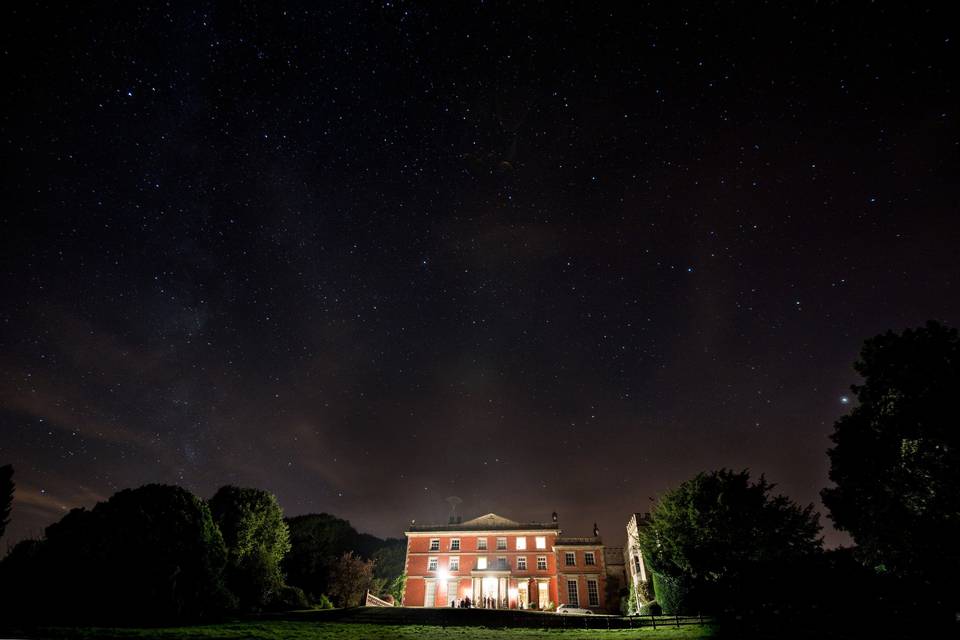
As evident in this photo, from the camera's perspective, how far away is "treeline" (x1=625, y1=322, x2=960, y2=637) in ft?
57.1

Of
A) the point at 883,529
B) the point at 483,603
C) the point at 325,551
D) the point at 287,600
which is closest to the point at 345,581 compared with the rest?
the point at 325,551

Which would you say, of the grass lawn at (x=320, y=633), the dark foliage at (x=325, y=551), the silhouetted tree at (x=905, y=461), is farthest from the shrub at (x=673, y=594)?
the dark foliage at (x=325, y=551)

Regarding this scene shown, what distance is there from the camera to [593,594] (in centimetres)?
5250

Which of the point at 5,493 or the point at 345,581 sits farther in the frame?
the point at 345,581

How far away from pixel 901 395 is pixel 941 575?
7.69m

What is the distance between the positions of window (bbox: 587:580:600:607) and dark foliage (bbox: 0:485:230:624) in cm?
4285

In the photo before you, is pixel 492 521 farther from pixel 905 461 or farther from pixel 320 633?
pixel 905 461

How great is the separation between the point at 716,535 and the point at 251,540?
37.1m

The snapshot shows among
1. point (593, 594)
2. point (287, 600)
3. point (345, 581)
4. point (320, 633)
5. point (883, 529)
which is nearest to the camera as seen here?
point (320, 633)

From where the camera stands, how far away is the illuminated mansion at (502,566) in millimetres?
53000

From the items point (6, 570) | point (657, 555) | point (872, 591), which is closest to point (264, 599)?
point (6, 570)

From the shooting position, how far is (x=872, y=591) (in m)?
19.2

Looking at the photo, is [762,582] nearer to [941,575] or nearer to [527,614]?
[941,575]

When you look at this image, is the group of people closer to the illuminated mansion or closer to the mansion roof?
the illuminated mansion
